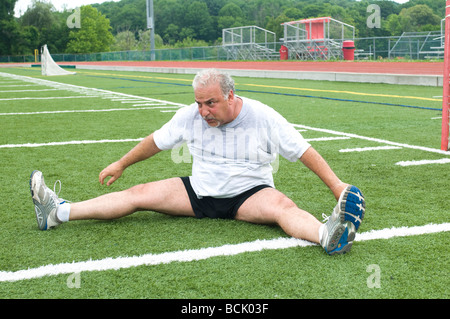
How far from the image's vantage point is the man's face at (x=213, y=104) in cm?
327

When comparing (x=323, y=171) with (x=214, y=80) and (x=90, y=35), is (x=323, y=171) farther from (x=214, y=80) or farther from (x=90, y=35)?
(x=90, y=35)

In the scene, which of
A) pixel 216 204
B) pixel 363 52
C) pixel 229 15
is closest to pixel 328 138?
pixel 216 204

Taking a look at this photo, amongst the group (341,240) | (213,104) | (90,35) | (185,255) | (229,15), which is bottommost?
(185,255)

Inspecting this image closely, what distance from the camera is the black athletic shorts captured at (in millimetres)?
3639

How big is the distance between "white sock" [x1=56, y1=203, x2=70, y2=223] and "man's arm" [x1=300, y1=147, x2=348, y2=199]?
1572mm

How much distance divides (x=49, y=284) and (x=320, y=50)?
99.9 feet

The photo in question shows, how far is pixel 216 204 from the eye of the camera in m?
3.68

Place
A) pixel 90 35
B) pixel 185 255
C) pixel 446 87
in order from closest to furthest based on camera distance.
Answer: pixel 185 255
pixel 446 87
pixel 90 35

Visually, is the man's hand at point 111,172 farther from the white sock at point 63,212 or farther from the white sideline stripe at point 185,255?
the white sideline stripe at point 185,255

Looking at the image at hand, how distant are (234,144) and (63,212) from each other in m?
1.20

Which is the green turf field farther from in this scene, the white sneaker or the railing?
the railing

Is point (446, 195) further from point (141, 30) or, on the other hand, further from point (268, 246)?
point (141, 30)
